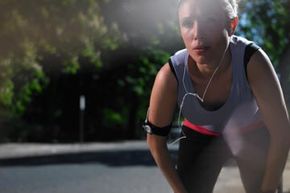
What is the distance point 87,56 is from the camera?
31344 mm

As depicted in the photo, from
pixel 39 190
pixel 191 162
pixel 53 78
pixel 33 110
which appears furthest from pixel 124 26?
pixel 191 162

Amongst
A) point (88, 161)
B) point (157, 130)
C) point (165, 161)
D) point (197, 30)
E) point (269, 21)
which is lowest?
point (88, 161)

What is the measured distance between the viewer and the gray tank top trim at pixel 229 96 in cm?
218

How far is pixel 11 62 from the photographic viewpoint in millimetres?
22562

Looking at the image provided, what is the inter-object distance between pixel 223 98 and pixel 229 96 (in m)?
0.04

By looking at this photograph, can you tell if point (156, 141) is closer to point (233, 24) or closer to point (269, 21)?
point (233, 24)

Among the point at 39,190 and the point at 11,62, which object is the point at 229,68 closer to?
the point at 39,190

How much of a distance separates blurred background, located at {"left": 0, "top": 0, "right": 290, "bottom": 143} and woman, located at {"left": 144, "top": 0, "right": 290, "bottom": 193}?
52.2ft

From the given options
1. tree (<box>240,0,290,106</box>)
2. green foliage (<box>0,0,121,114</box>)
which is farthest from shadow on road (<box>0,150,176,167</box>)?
tree (<box>240,0,290,106</box>)

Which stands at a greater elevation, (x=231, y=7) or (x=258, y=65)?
(x=231, y=7)

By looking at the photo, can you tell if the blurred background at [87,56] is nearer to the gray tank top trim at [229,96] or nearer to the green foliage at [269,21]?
the green foliage at [269,21]

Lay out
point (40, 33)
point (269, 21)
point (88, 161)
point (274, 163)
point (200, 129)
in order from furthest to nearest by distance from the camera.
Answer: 1. point (269, 21)
2. point (40, 33)
3. point (88, 161)
4. point (200, 129)
5. point (274, 163)

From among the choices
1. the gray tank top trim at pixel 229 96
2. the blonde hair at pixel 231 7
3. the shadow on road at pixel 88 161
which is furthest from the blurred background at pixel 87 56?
the blonde hair at pixel 231 7

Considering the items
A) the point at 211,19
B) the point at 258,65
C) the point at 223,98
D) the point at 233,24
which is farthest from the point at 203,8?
the point at 223,98
